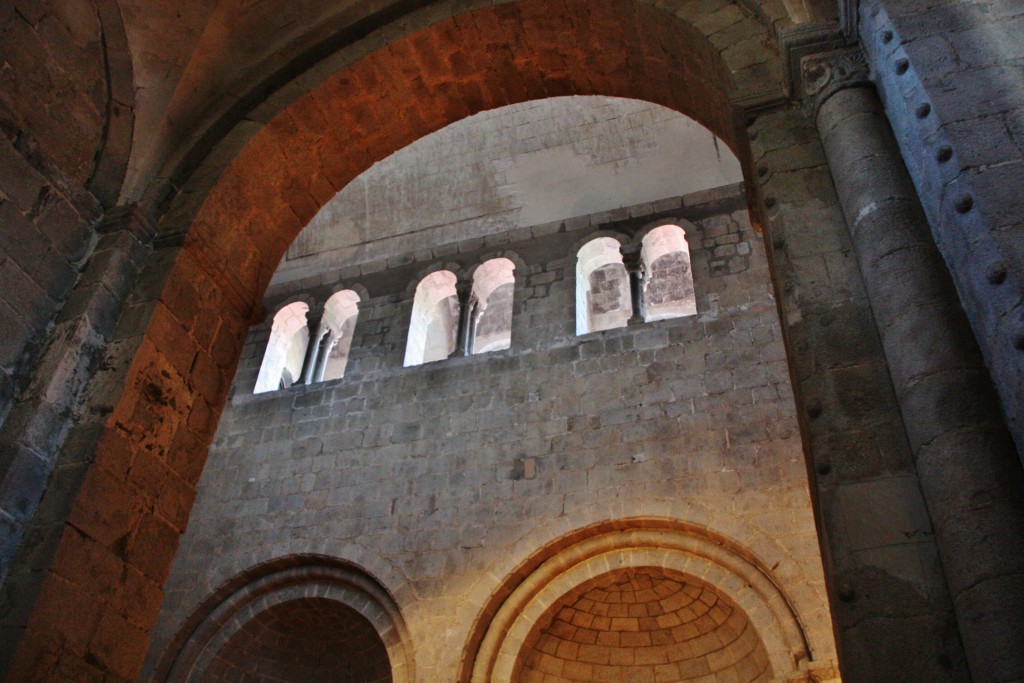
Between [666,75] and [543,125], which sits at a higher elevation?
[543,125]

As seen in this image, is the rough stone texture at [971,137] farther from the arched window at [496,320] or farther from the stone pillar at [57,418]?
the arched window at [496,320]

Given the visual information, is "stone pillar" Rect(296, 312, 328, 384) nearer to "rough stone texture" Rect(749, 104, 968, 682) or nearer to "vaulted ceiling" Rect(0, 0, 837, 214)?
"vaulted ceiling" Rect(0, 0, 837, 214)

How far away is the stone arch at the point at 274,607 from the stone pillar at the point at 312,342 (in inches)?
97.3

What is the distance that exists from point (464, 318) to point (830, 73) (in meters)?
6.82

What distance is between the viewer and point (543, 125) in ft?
36.3

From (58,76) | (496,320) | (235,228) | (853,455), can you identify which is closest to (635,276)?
(496,320)

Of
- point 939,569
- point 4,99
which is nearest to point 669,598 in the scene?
point 939,569

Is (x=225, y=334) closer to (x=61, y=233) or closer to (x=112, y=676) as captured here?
(x=61, y=233)

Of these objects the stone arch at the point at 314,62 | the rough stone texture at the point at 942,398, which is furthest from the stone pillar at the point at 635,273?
the rough stone texture at the point at 942,398

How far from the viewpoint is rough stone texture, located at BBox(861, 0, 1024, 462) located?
233 cm

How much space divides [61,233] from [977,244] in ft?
13.3

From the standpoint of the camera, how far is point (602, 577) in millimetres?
7508

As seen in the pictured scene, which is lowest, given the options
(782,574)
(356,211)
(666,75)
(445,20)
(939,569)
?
(939,569)

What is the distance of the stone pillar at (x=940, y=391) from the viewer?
2.01 meters
